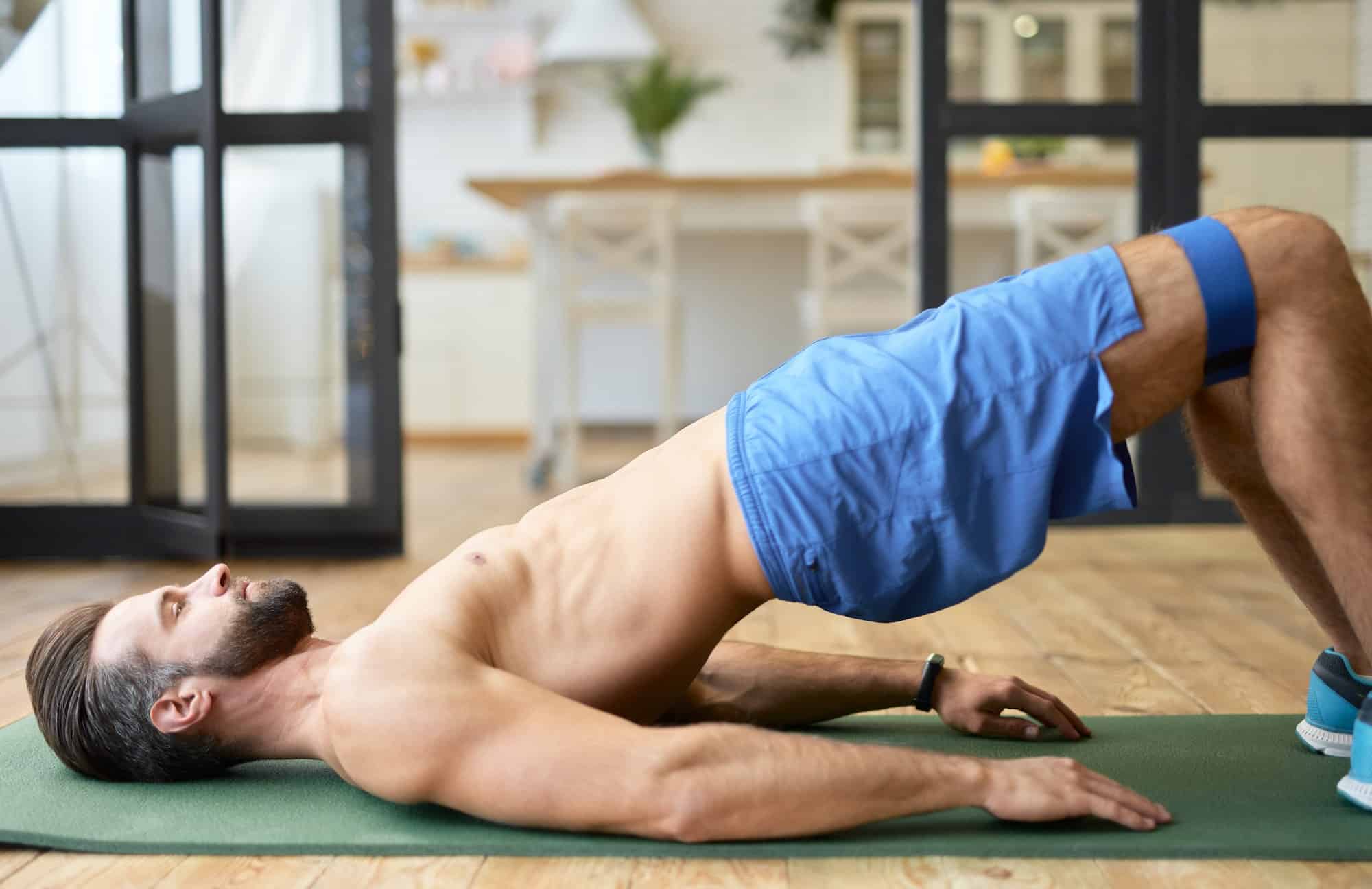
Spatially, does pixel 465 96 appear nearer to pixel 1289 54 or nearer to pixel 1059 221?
pixel 1059 221

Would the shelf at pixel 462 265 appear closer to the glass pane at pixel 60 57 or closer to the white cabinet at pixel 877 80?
the white cabinet at pixel 877 80

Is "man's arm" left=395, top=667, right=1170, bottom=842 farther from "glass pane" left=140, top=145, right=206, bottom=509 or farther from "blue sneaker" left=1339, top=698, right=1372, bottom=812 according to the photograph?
"glass pane" left=140, top=145, right=206, bottom=509

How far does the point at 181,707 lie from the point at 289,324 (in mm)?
2243

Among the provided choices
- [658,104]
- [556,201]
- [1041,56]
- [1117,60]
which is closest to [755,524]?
[1117,60]

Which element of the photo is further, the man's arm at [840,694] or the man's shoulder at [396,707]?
the man's arm at [840,694]

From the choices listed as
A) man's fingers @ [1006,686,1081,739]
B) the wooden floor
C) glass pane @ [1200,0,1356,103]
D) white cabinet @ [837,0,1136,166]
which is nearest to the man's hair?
the wooden floor

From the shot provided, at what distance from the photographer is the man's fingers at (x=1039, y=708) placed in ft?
5.49

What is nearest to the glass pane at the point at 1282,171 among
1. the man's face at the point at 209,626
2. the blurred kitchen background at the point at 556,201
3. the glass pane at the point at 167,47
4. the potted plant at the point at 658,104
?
the blurred kitchen background at the point at 556,201

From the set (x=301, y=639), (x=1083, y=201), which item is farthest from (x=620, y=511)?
(x=1083, y=201)

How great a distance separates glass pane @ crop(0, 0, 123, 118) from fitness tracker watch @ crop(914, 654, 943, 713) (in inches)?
110

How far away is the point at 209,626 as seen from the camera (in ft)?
4.86

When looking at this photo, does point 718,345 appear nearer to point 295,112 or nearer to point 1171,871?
point 295,112

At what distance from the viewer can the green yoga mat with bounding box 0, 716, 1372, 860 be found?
132 cm

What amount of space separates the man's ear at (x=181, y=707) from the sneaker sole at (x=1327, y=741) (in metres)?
1.31
